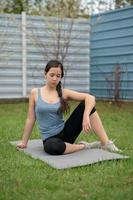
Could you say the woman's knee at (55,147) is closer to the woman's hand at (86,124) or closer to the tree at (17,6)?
the woman's hand at (86,124)

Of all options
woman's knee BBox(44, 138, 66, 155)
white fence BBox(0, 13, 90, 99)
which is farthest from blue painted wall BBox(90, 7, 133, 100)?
woman's knee BBox(44, 138, 66, 155)

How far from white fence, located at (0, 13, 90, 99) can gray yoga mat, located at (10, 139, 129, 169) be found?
19.8 ft

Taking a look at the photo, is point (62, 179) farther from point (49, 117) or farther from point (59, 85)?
point (59, 85)

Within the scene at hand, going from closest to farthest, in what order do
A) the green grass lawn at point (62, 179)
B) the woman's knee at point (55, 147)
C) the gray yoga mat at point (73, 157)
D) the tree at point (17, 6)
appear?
the green grass lawn at point (62, 179)
the gray yoga mat at point (73, 157)
the woman's knee at point (55, 147)
the tree at point (17, 6)

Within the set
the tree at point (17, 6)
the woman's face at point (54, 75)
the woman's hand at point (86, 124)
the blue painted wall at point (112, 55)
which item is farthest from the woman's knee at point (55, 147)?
the tree at point (17, 6)

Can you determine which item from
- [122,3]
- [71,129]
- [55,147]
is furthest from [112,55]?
[122,3]

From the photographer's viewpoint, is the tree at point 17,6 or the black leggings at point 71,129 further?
the tree at point 17,6

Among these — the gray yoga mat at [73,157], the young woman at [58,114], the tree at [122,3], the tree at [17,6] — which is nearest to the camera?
the gray yoga mat at [73,157]

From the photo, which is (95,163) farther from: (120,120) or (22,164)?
(120,120)

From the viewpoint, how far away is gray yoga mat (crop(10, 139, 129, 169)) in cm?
472

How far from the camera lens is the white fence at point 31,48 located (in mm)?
11352

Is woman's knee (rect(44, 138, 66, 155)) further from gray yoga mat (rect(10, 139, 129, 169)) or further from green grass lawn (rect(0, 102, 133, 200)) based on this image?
green grass lawn (rect(0, 102, 133, 200))

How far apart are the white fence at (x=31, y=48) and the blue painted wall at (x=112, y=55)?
47 cm

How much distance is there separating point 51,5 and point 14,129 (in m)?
5.63
